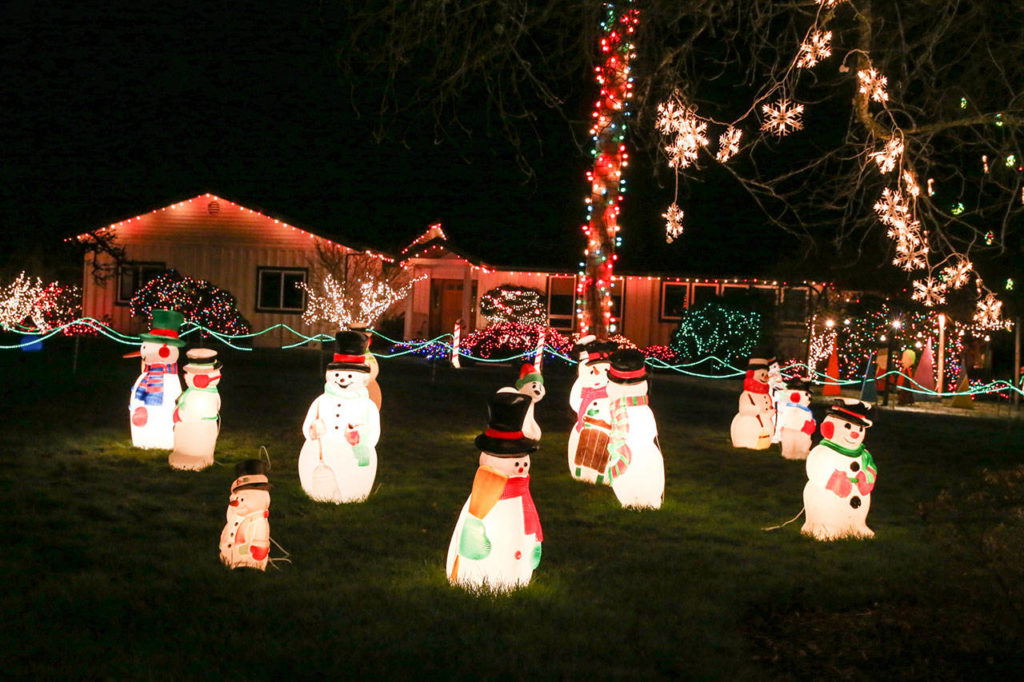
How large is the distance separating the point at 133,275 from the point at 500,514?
26791 mm

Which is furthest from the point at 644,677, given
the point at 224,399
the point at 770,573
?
the point at 224,399

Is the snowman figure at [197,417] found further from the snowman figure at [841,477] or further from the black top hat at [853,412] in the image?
the black top hat at [853,412]

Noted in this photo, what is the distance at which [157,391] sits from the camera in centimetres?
1029

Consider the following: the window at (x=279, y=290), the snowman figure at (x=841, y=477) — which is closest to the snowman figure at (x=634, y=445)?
the snowman figure at (x=841, y=477)

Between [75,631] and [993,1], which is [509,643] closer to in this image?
[75,631]

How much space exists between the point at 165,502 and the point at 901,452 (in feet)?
31.1

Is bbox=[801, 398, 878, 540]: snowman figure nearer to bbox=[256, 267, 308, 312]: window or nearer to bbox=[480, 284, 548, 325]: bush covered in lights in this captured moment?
bbox=[480, 284, 548, 325]: bush covered in lights

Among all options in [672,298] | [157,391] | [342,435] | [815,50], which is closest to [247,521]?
[342,435]

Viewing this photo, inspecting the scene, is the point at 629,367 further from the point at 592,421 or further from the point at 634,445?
the point at 592,421

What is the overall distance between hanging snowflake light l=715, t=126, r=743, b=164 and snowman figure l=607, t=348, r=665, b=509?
6.40ft

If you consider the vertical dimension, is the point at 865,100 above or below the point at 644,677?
above

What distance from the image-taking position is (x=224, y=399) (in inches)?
590

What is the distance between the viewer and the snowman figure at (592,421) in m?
9.56

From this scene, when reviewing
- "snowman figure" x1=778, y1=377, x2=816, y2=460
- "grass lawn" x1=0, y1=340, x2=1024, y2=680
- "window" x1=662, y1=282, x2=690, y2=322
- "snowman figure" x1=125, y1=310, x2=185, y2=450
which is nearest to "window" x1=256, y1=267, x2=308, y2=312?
"window" x1=662, y1=282, x2=690, y2=322
